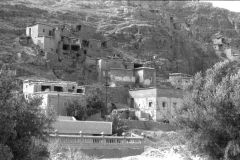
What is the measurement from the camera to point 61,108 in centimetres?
4153

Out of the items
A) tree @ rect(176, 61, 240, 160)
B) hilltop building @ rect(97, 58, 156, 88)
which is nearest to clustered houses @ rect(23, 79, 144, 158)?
tree @ rect(176, 61, 240, 160)

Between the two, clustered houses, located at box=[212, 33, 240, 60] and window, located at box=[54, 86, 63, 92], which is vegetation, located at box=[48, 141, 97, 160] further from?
clustered houses, located at box=[212, 33, 240, 60]

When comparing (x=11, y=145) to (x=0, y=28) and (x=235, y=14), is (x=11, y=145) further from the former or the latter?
(x=235, y=14)

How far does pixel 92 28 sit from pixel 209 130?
57345mm

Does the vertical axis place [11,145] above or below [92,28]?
below

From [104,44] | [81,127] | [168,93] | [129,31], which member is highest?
[129,31]

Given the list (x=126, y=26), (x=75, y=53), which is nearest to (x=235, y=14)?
(x=126, y=26)

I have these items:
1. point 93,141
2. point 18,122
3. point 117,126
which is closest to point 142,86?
point 117,126

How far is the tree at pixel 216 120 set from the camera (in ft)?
58.6

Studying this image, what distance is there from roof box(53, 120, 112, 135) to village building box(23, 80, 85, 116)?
6.90 meters

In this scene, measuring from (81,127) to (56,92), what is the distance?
11.3 metres

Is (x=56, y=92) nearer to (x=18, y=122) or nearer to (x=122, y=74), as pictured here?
(x=122, y=74)

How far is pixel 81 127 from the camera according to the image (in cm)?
3206

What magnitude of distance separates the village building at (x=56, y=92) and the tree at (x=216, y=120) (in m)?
21.3
